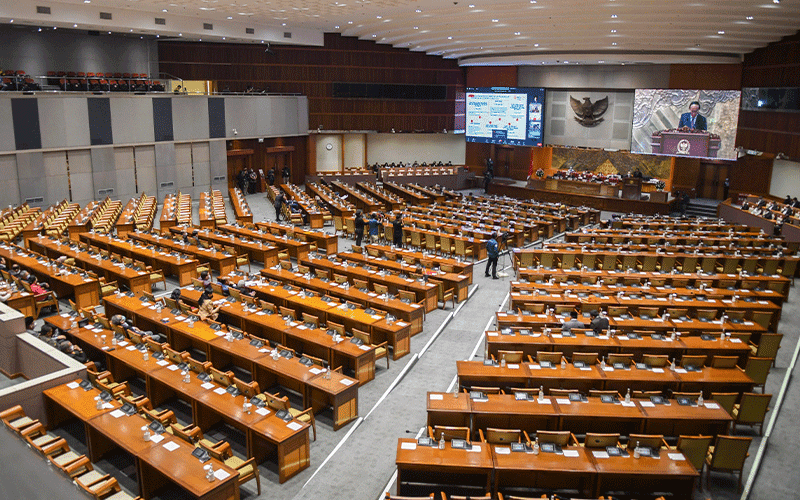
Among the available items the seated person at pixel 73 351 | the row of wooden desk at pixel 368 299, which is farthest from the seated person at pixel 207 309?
the seated person at pixel 73 351

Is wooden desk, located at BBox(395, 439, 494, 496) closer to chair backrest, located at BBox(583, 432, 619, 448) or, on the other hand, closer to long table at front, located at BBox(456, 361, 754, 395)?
chair backrest, located at BBox(583, 432, 619, 448)

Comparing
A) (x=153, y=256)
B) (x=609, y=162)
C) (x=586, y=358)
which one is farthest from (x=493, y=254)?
(x=609, y=162)

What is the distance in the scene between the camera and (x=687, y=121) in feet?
94.2

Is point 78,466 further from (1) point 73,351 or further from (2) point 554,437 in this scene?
(2) point 554,437

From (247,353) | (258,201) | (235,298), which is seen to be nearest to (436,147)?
(258,201)

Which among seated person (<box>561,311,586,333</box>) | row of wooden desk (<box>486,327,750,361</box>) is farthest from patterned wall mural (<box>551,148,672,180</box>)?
seated person (<box>561,311,586,333</box>)

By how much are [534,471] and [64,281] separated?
442 inches

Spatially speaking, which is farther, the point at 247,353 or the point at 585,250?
the point at 585,250

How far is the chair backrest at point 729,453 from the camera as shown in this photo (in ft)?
24.5

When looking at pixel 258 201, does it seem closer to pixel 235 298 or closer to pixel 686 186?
pixel 235 298

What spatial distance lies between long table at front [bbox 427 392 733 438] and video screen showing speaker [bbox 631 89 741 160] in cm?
2355

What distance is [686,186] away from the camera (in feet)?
99.2

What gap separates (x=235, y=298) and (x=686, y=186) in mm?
25340

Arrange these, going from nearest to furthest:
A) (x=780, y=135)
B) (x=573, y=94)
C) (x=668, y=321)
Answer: (x=668, y=321)
(x=780, y=135)
(x=573, y=94)
